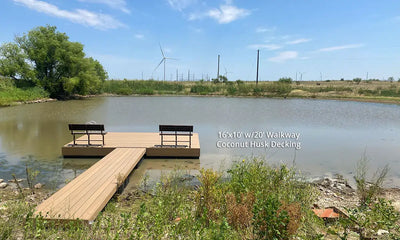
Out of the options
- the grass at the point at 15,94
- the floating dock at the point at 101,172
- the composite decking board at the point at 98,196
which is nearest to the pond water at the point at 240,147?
the floating dock at the point at 101,172

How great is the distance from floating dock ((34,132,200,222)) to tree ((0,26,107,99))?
27782mm

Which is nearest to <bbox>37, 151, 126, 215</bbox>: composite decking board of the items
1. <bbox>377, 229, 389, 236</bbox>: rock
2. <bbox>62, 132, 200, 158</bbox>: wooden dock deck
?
<bbox>62, 132, 200, 158</bbox>: wooden dock deck

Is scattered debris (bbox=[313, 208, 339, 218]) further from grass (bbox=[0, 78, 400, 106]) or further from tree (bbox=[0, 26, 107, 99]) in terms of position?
grass (bbox=[0, 78, 400, 106])

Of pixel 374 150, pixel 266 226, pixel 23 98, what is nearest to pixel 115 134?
pixel 266 226

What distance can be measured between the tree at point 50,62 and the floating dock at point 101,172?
91.1 ft

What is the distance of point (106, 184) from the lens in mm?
5172

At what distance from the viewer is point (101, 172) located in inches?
235

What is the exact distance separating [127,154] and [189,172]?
6.76 feet

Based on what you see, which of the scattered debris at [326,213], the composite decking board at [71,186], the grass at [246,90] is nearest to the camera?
the scattered debris at [326,213]

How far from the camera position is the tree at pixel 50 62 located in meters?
31.6

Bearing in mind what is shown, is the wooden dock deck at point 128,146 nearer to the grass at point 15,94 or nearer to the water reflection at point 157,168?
the water reflection at point 157,168

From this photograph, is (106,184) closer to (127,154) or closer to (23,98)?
(127,154)

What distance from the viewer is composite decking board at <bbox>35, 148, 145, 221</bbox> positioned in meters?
3.89

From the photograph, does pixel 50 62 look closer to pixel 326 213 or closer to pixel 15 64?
pixel 15 64
